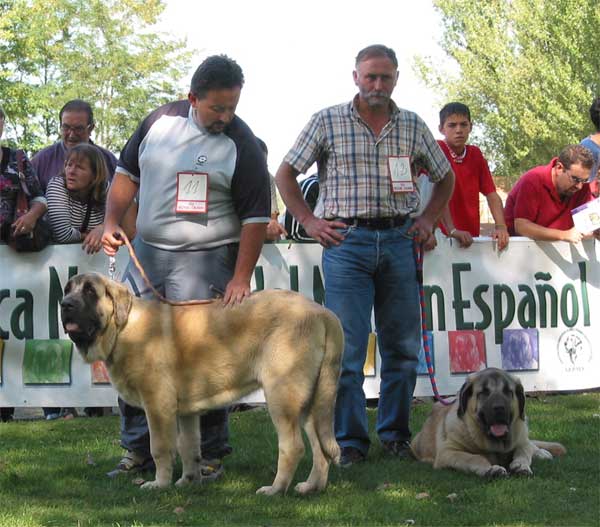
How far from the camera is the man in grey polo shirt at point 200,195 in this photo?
5.67m

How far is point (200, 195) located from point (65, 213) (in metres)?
2.93

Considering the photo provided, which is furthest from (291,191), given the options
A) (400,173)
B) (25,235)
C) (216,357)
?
(25,235)

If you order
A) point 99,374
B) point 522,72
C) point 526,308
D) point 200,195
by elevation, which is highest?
point 522,72

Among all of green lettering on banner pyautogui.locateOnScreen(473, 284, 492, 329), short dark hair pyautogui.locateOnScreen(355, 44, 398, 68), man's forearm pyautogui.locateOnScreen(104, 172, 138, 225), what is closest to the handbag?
man's forearm pyautogui.locateOnScreen(104, 172, 138, 225)

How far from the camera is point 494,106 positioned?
106 ft

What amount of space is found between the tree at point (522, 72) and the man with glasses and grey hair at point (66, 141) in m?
21.0

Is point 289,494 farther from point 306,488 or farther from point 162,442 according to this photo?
point 162,442

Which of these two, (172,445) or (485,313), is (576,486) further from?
(485,313)

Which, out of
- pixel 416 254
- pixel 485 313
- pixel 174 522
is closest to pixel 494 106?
pixel 485 313

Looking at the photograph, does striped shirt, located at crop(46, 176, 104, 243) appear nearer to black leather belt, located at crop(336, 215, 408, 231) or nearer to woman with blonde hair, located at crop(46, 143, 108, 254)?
woman with blonde hair, located at crop(46, 143, 108, 254)

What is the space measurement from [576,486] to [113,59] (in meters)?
31.0

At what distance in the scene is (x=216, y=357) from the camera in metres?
5.57

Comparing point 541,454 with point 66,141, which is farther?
point 66,141

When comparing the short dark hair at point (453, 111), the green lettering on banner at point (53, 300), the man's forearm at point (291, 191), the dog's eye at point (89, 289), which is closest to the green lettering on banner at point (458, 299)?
the short dark hair at point (453, 111)
